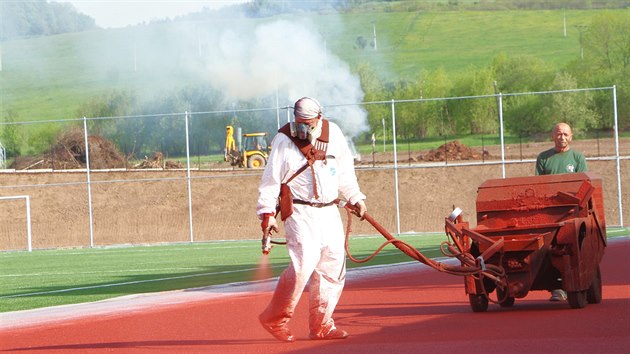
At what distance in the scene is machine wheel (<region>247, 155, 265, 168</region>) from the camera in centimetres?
5844

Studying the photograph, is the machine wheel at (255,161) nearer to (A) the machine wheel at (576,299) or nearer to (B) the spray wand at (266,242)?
(A) the machine wheel at (576,299)

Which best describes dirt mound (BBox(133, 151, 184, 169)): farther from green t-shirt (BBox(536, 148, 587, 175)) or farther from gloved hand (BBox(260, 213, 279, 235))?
gloved hand (BBox(260, 213, 279, 235))

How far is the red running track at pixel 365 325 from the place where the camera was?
1015 cm

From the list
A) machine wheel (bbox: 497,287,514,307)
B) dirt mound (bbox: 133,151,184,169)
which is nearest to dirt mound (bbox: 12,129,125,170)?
dirt mound (bbox: 133,151,184,169)

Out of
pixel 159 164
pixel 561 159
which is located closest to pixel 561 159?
pixel 561 159

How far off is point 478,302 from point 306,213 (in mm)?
2848

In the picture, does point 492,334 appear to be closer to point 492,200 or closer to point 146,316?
point 492,200

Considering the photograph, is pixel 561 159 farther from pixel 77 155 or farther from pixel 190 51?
pixel 190 51

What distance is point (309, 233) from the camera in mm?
10391

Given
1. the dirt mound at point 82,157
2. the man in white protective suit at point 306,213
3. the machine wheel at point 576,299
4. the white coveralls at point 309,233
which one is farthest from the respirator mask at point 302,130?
the dirt mound at point 82,157

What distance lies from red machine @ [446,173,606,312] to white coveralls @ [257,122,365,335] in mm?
2076

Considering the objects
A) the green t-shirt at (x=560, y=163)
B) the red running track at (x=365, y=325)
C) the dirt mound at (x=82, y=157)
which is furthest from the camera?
the dirt mound at (x=82, y=157)

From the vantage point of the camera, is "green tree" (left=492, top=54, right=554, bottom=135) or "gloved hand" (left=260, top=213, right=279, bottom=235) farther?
"green tree" (left=492, top=54, right=554, bottom=135)

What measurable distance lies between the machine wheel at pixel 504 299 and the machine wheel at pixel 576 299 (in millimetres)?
603
